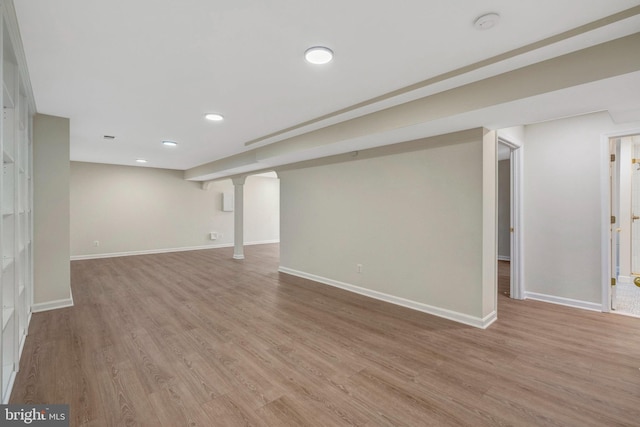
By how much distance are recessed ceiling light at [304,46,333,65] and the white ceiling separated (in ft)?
0.20

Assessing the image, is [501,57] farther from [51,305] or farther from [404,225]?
[51,305]

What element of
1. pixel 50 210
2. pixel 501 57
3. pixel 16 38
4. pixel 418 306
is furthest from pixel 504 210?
pixel 50 210

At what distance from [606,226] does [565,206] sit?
455mm

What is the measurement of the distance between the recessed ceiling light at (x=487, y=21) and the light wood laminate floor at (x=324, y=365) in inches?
92.0

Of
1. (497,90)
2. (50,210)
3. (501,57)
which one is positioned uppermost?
(501,57)

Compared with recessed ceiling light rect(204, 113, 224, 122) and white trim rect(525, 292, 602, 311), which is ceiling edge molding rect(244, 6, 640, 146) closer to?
recessed ceiling light rect(204, 113, 224, 122)

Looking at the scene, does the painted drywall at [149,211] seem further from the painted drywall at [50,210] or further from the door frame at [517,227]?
the door frame at [517,227]

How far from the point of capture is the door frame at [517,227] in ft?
13.0

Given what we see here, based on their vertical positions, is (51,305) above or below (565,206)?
below

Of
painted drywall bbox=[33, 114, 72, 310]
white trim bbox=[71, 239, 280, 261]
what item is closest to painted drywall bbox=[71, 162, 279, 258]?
white trim bbox=[71, 239, 280, 261]

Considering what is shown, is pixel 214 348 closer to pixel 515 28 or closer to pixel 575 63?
pixel 515 28

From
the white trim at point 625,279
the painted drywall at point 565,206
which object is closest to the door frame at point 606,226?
the painted drywall at point 565,206

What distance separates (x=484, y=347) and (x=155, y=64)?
3647 mm

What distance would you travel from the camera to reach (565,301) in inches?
146
